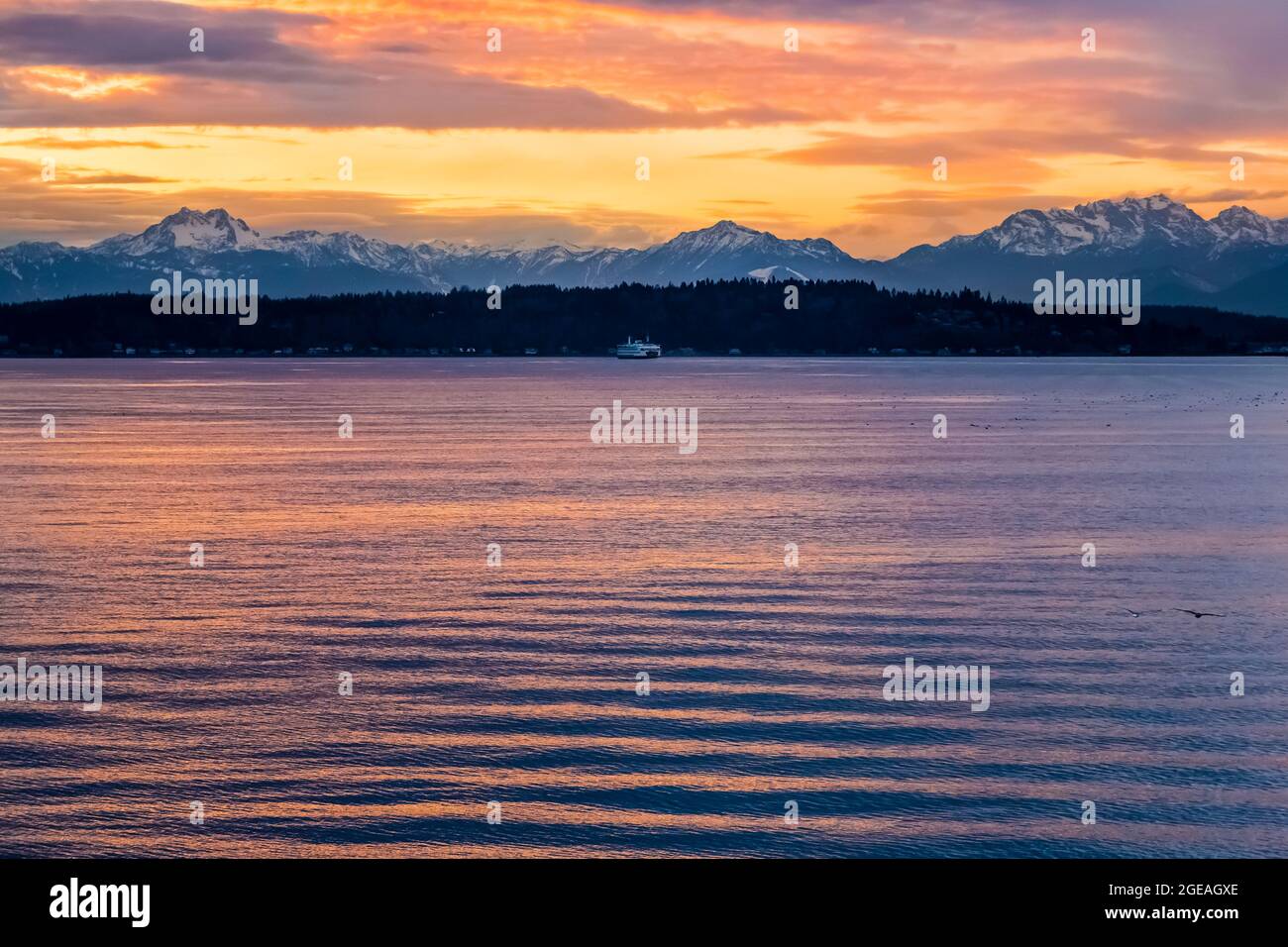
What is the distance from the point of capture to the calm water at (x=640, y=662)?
18500 millimetres

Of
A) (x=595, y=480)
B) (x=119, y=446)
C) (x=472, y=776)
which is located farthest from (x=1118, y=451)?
(x=472, y=776)

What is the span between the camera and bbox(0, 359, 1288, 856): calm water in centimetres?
1850

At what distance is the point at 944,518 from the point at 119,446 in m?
51.2

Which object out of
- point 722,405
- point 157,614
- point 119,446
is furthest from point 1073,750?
point 722,405

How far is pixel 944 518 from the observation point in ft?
164

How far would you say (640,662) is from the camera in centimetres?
2661

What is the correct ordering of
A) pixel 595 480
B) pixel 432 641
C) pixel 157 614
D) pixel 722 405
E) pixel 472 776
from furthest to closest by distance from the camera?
pixel 722 405, pixel 595 480, pixel 157 614, pixel 432 641, pixel 472 776
